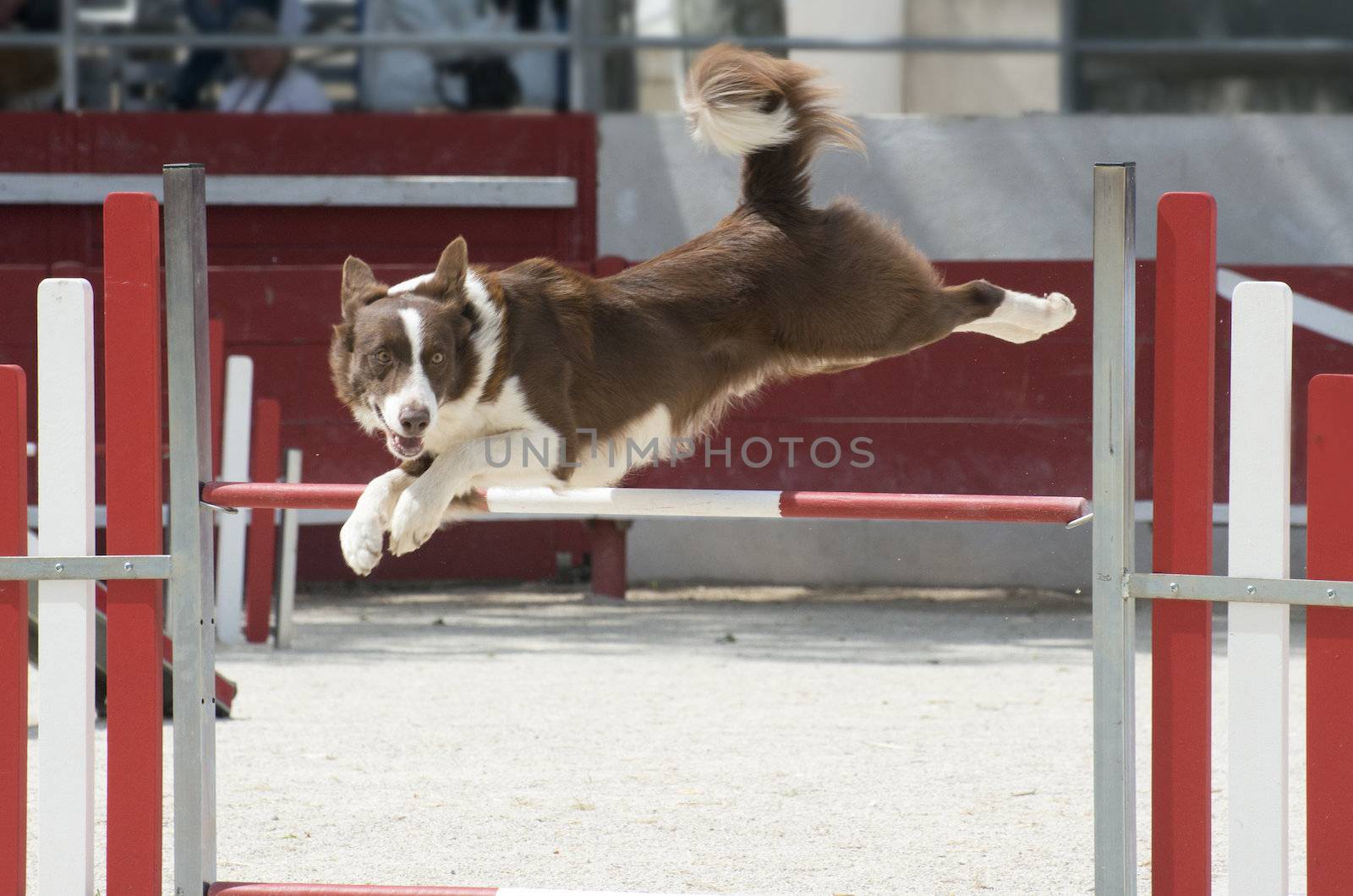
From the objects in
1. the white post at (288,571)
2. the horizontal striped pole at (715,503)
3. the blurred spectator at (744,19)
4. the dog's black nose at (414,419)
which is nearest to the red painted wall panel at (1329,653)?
the horizontal striped pole at (715,503)

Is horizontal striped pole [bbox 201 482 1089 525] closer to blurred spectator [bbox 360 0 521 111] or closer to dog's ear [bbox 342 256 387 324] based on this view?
dog's ear [bbox 342 256 387 324]

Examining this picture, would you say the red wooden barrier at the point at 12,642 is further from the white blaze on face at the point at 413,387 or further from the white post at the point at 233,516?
the white post at the point at 233,516

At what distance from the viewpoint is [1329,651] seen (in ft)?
8.62

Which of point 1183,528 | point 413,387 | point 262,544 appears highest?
point 413,387

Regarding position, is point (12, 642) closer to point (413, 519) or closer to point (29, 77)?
point (413, 519)

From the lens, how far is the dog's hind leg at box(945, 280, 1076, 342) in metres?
3.60

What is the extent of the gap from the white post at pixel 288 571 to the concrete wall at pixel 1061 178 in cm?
274

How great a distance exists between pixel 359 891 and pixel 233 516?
4.46 m

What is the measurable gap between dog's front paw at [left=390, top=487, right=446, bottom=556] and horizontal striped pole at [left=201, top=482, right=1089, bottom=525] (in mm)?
144

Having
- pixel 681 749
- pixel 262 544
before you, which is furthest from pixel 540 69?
pixel 681 749

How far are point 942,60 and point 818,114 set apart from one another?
19.8 ft

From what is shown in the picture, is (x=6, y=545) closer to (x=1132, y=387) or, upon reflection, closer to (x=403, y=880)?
(x=403, y=880)

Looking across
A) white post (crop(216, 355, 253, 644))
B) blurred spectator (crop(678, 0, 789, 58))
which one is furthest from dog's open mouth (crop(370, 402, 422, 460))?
blurred spectator (crop(678, 0, 789, 58))

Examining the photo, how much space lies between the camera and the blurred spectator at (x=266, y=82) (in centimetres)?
906
